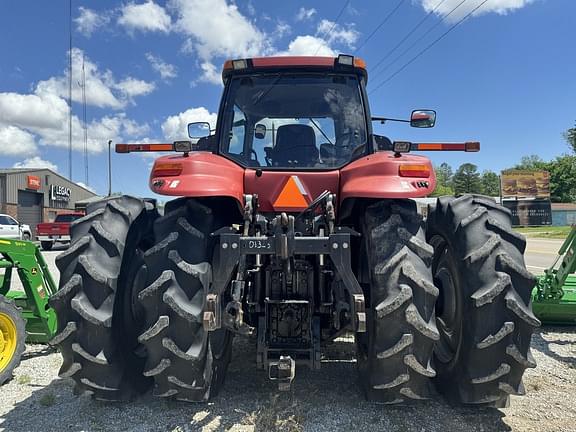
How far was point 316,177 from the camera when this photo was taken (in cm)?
345

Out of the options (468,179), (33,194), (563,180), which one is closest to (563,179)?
(563,180)

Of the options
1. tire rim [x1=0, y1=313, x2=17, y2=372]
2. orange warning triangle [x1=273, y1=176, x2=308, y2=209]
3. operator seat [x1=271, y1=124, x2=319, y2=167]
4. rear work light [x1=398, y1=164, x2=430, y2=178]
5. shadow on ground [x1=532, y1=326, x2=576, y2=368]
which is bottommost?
shadow on ground [x1=532, y1=326, x2=576, y2=368]

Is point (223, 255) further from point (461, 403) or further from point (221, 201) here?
point (461, 403)

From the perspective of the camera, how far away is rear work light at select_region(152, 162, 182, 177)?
2.99 meters

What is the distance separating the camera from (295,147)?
12.3 ft

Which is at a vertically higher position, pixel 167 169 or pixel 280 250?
pixel 167 169

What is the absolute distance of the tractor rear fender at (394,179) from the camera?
9.31ft

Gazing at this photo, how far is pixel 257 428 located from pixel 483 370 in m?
1.50

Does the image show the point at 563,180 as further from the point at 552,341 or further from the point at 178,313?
the point at 178,313

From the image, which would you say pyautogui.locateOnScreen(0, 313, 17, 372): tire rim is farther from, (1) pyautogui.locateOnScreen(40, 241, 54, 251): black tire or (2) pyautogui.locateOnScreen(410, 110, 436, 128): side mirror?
(1) pyautogui.locateOnScreen(40, 241, 54, 251): black tire

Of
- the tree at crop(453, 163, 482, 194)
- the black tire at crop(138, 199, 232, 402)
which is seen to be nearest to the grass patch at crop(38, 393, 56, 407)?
the black tire at crop(138, 199, 232, 402)

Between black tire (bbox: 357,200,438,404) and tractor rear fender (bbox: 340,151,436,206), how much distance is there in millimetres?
232

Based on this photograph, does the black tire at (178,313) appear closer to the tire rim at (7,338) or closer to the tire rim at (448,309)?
the tire rim at (448,309)

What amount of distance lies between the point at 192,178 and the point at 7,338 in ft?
8.86
